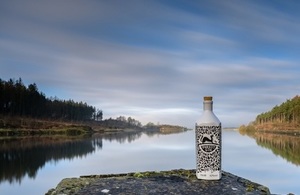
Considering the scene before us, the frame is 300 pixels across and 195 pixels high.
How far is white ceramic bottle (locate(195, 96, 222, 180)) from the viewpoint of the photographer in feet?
13.6

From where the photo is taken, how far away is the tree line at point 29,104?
9731 cm

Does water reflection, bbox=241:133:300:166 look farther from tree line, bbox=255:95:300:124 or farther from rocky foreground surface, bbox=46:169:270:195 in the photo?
tree line, bbox=255:95:300:124

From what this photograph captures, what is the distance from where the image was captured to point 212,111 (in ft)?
14.3

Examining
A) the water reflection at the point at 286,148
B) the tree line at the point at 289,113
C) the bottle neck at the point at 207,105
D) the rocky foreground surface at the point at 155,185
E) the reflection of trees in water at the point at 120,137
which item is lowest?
the reflection of trees in water at the point at 120,137

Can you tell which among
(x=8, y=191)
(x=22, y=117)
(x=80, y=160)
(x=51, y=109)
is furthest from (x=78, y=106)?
(x=8, y=191)

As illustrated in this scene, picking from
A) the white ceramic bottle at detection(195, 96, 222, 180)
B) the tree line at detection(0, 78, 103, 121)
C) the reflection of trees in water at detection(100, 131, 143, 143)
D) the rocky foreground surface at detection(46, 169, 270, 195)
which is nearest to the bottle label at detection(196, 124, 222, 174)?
the white ceramic bottle at detection(195, 96, 222, 180)

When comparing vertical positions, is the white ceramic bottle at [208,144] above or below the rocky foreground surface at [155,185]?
above

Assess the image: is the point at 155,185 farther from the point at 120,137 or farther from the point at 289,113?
the point at 289,113

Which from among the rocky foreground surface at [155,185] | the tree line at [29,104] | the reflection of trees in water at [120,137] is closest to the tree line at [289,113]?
the reflection of trees in water at [120,137]

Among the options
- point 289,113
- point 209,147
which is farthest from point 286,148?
point 289,113

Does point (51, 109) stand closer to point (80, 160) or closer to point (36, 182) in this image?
point (80, 160)

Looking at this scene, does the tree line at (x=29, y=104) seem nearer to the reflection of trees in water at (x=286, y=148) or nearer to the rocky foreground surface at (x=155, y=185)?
the reflection of trees in water at (x=286, y=148)

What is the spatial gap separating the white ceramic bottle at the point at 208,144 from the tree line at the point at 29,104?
98863mm

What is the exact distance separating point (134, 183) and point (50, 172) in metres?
16.0
